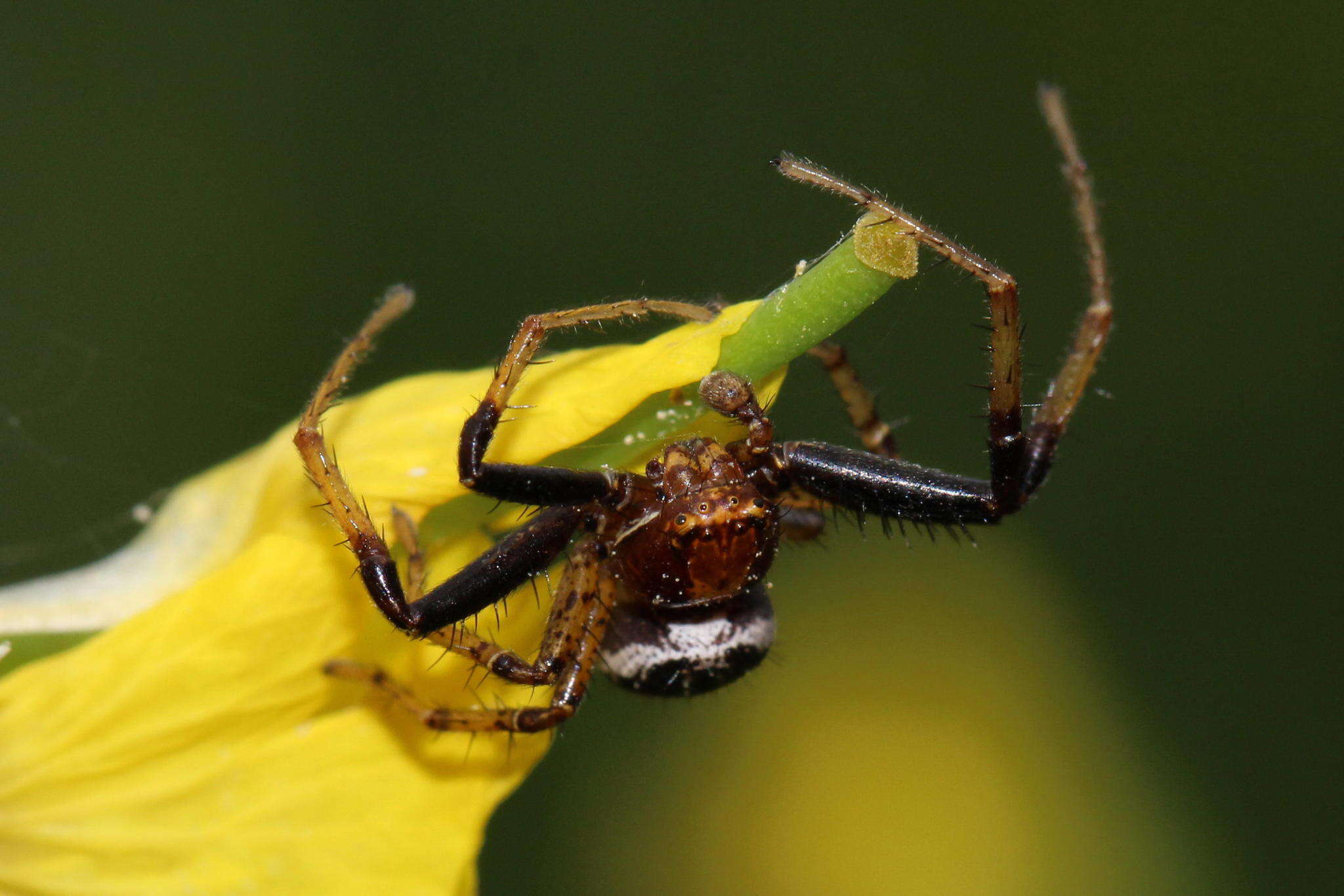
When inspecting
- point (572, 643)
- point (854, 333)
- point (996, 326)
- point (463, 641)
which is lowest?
point (854, 333)

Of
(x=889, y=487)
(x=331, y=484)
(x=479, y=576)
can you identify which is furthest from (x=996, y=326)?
(x=331, y=484)

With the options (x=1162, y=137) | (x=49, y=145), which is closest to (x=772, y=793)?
(x=1162, y=137)

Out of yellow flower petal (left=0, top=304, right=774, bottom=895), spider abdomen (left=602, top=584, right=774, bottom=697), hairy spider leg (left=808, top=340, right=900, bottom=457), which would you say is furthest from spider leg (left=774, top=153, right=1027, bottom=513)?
spider abdomen (left=602, top=584, right=774, bottom=697)

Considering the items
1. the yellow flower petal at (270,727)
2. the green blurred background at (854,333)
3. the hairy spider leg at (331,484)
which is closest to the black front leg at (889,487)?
the yellow flower petal at (270,727)

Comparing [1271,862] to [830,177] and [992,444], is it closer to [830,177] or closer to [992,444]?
[992,444]

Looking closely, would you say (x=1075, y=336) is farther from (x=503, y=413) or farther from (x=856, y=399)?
(x=503, y=413)
